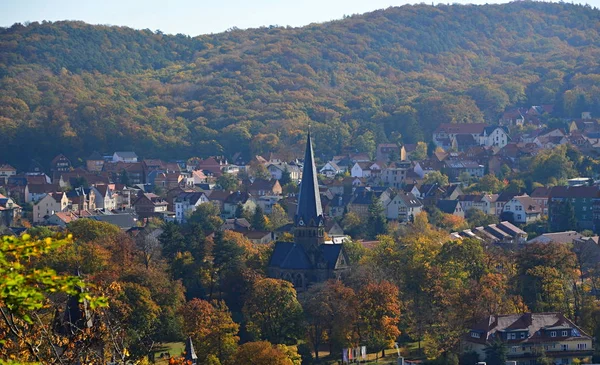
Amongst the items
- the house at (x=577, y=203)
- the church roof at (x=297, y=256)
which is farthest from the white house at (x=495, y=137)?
the church roof at (x=297, y=256)

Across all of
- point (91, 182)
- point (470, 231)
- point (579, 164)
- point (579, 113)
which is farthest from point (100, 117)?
Answer: point (470, 231)

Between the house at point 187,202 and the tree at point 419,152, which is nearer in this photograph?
the house at point 187,202

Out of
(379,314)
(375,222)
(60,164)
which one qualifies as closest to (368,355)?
(379,314)

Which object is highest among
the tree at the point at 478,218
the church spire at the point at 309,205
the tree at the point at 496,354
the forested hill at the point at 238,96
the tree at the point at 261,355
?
the forested hill at the point at 238,96

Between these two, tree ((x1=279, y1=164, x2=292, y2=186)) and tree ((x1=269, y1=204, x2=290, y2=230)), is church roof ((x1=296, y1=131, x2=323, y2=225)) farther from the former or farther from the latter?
tree ((x1=279, y1=164, x2=292, y2=186))

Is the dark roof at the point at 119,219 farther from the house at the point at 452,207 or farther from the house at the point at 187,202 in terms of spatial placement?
the house at the point at 452,207

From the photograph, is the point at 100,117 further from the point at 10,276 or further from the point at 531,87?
the point at 10,276
